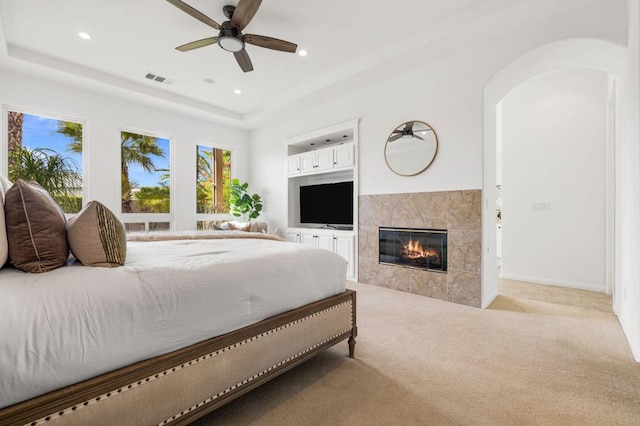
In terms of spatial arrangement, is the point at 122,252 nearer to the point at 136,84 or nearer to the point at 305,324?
the point at 305,324

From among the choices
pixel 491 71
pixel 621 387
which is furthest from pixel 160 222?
pixel 621 387

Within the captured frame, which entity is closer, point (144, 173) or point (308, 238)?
point (144, 173)

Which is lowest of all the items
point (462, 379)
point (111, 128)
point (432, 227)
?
point (462, 379)

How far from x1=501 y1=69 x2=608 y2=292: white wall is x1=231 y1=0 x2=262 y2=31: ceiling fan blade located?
4132 millimetres

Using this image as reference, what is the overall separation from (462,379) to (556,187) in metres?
3.75

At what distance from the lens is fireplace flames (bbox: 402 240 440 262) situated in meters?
3.67

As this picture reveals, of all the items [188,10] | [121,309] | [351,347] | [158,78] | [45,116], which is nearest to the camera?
[121,309]

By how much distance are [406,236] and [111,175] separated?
4.57 metres

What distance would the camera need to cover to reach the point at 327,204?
518cm


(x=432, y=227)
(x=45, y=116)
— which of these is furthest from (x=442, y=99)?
(x=45, y=116)

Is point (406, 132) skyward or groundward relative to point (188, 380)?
skyward

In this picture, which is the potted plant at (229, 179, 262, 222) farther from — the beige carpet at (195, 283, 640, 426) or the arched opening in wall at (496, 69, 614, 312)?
the arched opening in wall at (496, 69, 614, 312)

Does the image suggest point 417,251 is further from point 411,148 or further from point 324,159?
point 324,159

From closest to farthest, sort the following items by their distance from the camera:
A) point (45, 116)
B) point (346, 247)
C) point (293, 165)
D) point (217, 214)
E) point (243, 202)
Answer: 1. point (45, 116)
2. point (346, 247)
3. point (293, 165)
4. point (243, 202)
5. point (217, 214)
